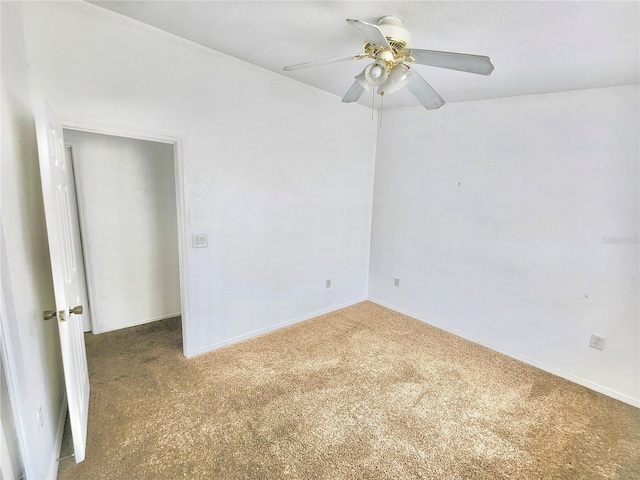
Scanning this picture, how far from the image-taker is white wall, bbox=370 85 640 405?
91.7 inches

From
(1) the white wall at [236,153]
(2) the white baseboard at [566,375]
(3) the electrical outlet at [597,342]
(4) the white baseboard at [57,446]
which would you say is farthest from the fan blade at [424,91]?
(4) the white baseboard at [57,446]

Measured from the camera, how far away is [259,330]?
314 cm

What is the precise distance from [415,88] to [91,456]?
288 centimetres

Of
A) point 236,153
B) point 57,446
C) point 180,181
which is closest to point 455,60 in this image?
point 236,153

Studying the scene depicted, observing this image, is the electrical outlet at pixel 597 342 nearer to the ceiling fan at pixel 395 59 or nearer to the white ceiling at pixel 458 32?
the white ceiling at pixel 458 32

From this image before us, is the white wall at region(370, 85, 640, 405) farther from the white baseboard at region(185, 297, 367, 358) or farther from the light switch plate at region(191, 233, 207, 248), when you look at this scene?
the light switch plate at region(191, 233, 207, 248)

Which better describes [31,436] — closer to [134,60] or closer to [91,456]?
[91,456]

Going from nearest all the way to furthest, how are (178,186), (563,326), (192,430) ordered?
(192,430), (178,186), (563,326)

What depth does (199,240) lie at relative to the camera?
8.43 ft

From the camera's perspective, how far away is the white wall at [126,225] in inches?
113

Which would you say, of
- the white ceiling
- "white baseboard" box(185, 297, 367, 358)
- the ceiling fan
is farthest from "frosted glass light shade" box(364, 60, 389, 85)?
"white baseboard" box(185, 297, 367, 358)

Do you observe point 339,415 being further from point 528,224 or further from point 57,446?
point 528,224

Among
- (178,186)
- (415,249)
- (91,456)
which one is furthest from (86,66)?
(415,249)

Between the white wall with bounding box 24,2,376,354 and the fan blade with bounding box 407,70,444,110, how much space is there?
141 cm
